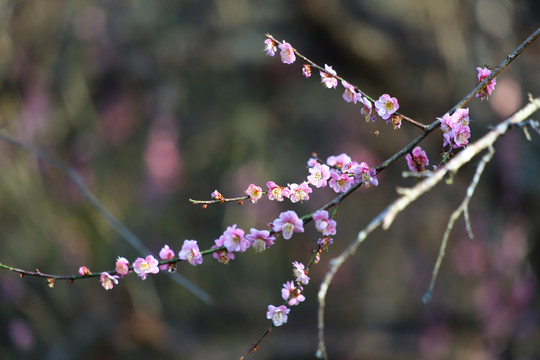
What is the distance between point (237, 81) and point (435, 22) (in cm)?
146

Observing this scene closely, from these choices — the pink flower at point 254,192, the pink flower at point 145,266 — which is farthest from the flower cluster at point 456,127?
the pink flower at point 145,266

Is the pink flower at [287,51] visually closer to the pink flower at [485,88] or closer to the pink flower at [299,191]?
the pink flower at [299,191]

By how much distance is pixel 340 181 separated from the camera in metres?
1.40

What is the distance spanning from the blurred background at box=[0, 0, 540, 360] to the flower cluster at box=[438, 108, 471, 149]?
9.23 ft

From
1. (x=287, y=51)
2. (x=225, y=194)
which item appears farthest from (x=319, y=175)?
(x=225, y=194)

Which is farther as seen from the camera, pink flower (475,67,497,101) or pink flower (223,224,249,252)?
pink flower (475,67,497,101)

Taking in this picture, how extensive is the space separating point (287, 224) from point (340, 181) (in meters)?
0.19

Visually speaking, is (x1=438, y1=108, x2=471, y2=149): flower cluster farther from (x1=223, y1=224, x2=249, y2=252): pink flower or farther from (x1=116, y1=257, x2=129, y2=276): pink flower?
(x1=116, y1=257, x2=129, y2=276): pink flower

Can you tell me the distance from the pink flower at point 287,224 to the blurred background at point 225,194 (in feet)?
9.28

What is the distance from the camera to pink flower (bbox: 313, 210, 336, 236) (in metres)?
1.27

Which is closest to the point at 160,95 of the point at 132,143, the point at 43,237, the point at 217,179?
the point at 132,143

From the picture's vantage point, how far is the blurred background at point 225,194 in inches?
163

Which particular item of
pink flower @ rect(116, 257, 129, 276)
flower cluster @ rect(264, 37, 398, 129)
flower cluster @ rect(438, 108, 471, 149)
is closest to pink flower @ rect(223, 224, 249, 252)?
pink flower @ rect(116, 257, 129, 276)

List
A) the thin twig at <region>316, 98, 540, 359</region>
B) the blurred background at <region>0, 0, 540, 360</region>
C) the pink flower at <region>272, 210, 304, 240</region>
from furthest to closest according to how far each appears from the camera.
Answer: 1. the blurred background at <region>0, 0, 540, 360</region>
2. the pink flower at <region>272, 210, 304, 240</region>
3. the thin twig at <region>316, 98, 540, 359</region>
